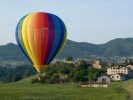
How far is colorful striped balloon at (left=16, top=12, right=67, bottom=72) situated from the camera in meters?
44.2

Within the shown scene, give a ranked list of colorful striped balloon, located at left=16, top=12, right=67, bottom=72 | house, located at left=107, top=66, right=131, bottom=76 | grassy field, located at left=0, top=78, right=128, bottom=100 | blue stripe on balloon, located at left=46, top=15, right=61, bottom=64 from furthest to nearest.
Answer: house, located at left=107, top=66, right=131, bottom=76, blue stripe on balloon, located at left=46, top=15, right=61, bottom=64, colorful striped balloon, located at left=16, top=12, right=67, bottom=72, grassy field, located at left=0, top=78, right=128, bottom=100

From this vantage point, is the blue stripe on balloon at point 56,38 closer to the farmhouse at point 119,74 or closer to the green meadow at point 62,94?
the green meadow at point 62,94

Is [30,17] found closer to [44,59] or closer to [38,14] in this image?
[38,14]

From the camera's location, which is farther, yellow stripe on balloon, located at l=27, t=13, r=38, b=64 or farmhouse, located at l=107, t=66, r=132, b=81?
farmhouse, located at l=107, t=66, r=132, b=81

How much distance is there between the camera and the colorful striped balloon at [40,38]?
145ft

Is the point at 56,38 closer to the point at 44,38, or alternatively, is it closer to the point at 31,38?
the point at 44,38

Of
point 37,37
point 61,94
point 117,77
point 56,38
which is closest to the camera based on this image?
point 37,37

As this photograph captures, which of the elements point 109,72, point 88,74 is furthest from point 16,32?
point 109,72

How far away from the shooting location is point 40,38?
146ft

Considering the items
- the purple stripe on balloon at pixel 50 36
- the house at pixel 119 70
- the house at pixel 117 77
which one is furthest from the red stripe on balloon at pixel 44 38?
the house at pixel 119 70

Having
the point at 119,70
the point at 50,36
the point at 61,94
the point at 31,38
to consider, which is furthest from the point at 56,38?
the point at 119,70

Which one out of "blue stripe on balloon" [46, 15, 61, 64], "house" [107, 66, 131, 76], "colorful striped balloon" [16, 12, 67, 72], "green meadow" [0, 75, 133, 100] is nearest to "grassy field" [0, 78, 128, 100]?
"green meadow" [0, 75, 133, 100]

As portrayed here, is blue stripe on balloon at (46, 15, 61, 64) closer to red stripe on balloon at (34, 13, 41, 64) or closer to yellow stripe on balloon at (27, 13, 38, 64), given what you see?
red stripe on balloon at (34, 13, 41, 64)

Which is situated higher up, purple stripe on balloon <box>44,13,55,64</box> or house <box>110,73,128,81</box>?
purple stripe on balloon <box>44,13,55,64</box>
